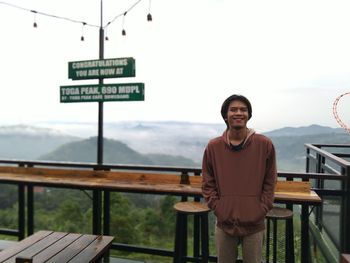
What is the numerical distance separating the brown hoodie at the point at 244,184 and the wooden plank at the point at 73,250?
964mm

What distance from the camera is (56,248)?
2219mm

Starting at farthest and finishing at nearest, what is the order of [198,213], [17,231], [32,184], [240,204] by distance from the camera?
1. [17,231]
2. [32,184]
3. [198,213]
4. [240,204]

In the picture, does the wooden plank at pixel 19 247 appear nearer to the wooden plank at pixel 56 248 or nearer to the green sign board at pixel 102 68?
the wooden plank at pixel 56 248

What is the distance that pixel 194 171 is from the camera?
10.9 feet

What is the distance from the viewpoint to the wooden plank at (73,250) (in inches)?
80.0

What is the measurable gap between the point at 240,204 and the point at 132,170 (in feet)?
6.41

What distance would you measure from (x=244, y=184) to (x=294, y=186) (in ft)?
4.51

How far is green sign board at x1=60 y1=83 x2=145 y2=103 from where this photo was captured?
4098 mm

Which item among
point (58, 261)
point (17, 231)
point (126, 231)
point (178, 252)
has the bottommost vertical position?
point (126, 231)

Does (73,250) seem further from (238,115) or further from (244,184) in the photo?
(238,115)

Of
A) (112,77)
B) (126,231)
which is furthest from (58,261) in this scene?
(126,231)

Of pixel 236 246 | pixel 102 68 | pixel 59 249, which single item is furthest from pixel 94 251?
pixel 102 68

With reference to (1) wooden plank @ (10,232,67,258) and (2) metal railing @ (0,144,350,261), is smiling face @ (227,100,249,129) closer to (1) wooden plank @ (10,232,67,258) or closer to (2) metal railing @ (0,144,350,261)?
(2) metal railing @ (0,144,350,261)

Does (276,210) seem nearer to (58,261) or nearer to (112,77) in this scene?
(58,261)
